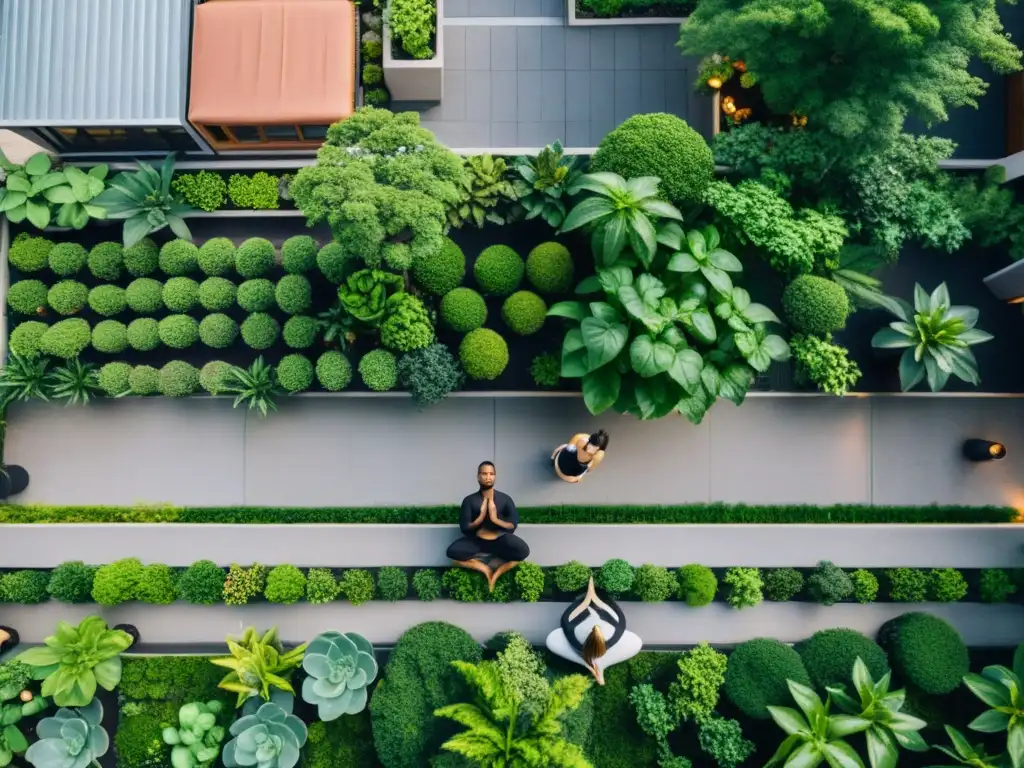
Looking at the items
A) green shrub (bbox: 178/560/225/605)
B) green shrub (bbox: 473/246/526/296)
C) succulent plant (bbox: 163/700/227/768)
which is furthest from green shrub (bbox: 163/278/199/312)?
succulent plant (bbox: 163/700/227/768)

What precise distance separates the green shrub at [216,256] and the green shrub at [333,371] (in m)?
2.65

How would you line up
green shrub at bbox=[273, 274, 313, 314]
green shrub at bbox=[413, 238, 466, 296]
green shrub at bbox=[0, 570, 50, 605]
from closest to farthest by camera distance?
1. green shrub at bbox=[413, 238, 466, 296]
2. green shrub at bbox=[273, 274, 313, 314]
3. green shrub at bbox=[0, 570, 50, 605]

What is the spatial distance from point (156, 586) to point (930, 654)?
557 inches

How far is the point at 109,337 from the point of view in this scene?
44.0 ft

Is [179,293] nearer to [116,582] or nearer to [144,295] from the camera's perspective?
[144,295]

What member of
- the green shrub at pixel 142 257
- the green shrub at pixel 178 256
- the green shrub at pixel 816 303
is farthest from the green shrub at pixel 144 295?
the green shrub at pixel 816 303

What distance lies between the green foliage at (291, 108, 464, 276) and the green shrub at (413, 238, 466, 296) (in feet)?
3.41

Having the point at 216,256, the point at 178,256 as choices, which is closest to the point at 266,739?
the point at 216,256

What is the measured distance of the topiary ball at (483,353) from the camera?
42.3ft

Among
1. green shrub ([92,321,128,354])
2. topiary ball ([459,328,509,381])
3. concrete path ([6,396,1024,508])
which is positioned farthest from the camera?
concrete path ([6,396,1024,508])

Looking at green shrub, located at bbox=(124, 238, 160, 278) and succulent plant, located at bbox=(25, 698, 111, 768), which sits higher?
green shrub, located at bbox=(124, 238, 160, 278)

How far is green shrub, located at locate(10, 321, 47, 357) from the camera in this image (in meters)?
13.5

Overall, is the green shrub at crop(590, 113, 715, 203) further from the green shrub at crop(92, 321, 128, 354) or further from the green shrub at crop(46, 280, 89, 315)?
the green shrub at crop(46, 280, 89, 315)

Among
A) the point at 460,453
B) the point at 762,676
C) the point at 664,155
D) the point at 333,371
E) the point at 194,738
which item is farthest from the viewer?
the point at 460,453
